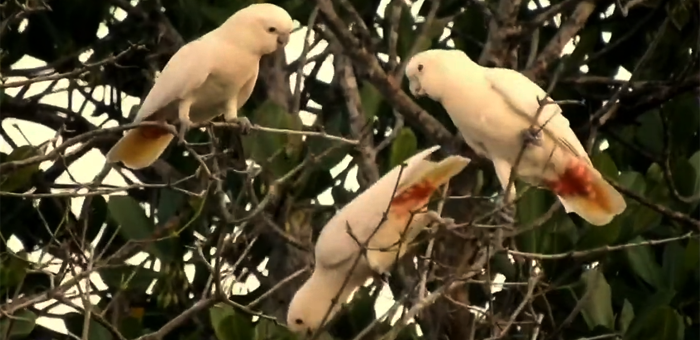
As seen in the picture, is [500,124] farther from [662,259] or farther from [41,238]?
[41,238]

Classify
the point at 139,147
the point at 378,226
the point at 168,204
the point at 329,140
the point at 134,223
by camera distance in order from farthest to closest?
the point at 168,204
the point at 134,223
the point at 329,140
the point at 139,147
the point at 378,226

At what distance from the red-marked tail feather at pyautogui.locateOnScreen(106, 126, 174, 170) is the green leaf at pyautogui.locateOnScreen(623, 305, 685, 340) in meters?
0.86

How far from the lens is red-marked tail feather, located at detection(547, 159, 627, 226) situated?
1.55m

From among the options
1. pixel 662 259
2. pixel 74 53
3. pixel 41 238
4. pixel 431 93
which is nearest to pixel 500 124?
pixel 431 93

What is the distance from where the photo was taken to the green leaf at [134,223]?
6.60ft

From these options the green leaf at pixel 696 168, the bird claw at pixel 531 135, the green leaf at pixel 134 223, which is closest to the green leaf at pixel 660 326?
the green leaf at pixel 696 168

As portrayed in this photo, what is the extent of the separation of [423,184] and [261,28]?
393 mm

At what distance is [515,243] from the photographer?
1878 mm

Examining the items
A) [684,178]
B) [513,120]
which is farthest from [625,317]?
[513,120]

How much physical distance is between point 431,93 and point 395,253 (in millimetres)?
291

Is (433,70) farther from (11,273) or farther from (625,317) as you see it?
(11,273)

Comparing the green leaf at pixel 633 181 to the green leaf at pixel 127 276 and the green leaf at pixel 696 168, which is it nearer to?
the green leaf at pixel 696 168

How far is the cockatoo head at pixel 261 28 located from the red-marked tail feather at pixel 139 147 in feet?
0.66

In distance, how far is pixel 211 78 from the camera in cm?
163
